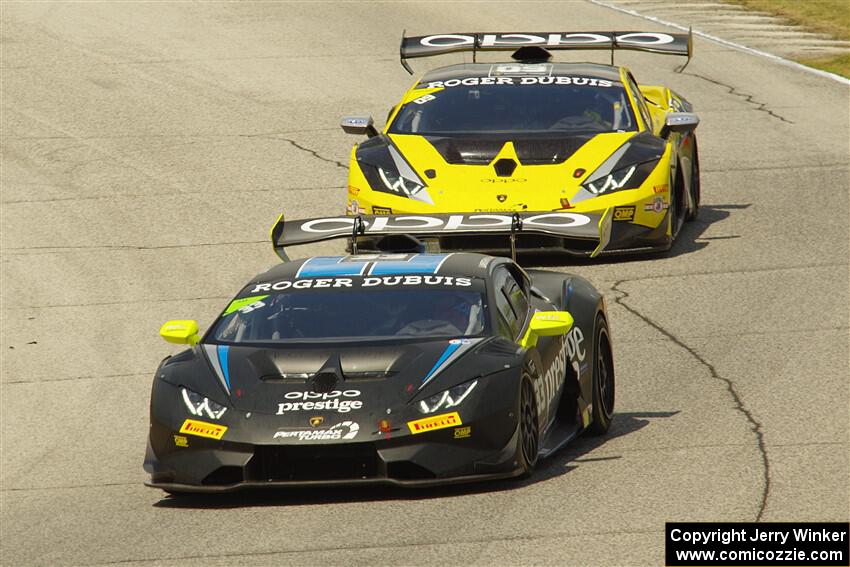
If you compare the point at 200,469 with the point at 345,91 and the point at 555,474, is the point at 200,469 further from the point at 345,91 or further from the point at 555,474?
the point at 345,91

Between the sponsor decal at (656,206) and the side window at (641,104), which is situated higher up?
the side window at (641,104)

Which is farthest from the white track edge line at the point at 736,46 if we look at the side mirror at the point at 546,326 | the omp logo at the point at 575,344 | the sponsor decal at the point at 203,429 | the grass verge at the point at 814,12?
the sponsor decal at the point at 203,429

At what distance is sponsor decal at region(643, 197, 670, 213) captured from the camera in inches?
577

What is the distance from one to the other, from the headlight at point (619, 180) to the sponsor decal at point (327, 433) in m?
6.36

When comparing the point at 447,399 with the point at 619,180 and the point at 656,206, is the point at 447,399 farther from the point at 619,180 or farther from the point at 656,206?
the point at 656,206

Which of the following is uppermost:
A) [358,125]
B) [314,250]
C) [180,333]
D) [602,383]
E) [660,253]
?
[180,333]

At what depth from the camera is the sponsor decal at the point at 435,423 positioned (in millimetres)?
8500

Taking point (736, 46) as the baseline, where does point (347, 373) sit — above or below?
above

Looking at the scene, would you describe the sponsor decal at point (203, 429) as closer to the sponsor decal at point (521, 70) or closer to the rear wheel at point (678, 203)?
the rear wheel at point (678, 203)

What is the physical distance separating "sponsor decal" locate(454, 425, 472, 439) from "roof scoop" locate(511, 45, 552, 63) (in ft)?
30.2

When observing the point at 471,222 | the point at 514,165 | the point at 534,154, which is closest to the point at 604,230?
the point at 471,222

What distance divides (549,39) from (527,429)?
9.03 metres

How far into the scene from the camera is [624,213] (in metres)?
14.5

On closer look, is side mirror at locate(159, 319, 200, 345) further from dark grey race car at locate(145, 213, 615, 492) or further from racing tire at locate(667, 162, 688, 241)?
racing tire at locate(667, 162, 688, 241)
